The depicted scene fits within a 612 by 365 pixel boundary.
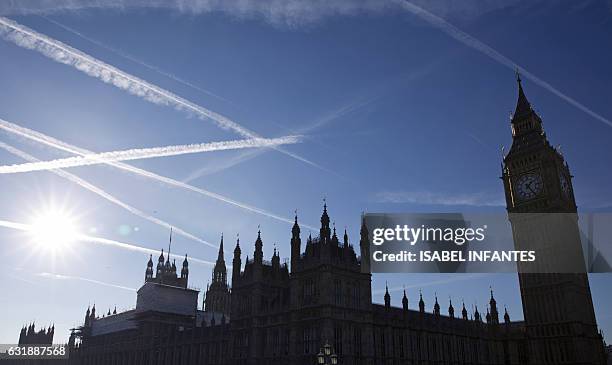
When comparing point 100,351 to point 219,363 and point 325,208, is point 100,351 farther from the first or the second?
point 325,208

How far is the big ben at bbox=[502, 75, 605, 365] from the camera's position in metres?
85.8

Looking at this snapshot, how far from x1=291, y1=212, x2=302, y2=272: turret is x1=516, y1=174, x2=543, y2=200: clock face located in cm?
4841

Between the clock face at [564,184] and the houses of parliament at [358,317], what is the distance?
0.28 metres

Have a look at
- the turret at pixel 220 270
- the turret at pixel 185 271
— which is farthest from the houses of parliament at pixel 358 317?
the turret at pixel 185 271

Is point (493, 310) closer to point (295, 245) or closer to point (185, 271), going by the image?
point (295, 245)

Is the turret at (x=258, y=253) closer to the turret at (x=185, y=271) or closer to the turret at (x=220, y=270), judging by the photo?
the turret at (x=220, y=270)

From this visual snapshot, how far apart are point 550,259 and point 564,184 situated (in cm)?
1607

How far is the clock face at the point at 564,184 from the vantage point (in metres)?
95.7

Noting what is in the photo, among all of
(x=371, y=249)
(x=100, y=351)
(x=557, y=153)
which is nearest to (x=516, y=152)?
(x=557, y=153)

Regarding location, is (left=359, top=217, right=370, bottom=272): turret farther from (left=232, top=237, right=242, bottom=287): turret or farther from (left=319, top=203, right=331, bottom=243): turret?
(left=232, top=237, right=242, bottom=287): turret

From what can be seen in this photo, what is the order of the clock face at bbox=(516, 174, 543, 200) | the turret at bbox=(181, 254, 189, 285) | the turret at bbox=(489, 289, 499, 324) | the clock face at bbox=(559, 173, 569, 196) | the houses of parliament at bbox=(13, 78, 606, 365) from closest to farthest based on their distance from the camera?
the houses of parliament at bbox=(13, 78, 606, 365) → the clock face at bbox=(559, 173, 569, 196) → the clock face at bbox=(516, 174, 543, 200) → the turret at bbox=(489, 289, 499, 324) → the turret at bbox=(181, 254, 189, 285)

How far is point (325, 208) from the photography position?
2778 inches

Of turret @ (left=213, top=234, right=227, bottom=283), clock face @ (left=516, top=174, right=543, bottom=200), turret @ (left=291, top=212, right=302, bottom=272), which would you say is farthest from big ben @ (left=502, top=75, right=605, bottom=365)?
turret @ (left=213, top=234, right=227, bottom=283)

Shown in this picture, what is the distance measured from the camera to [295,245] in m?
72.2
